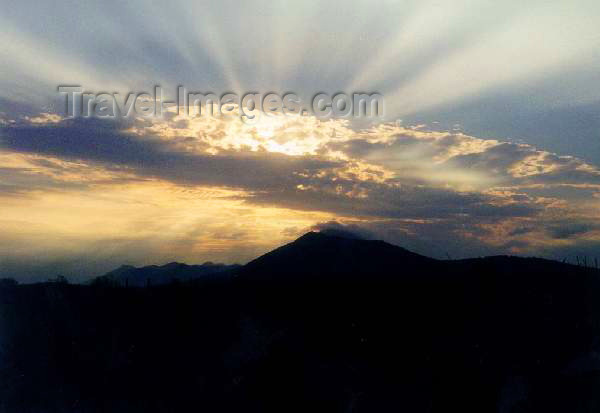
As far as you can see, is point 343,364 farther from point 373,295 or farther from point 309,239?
point 309,239

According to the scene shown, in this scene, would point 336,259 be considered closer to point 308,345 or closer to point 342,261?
point 342,261

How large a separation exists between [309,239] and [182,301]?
3897 centimetres

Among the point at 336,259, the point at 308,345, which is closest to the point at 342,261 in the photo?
the point at 336,259

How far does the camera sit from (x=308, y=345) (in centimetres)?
2989

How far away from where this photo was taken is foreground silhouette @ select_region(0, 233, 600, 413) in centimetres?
2694

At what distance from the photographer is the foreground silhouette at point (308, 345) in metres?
26.9

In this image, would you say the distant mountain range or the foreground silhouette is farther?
the distant mountain range

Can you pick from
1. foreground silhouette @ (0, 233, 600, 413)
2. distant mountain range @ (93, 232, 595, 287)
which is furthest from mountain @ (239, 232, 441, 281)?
foreground silhouette @ (0, 233, 600, 413)

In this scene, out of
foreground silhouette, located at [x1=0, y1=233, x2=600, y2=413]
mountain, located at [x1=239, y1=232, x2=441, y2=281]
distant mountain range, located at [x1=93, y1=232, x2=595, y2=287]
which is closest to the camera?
foreground silhouette, located at [x1=0, y1=233, x2=600, y2=413]

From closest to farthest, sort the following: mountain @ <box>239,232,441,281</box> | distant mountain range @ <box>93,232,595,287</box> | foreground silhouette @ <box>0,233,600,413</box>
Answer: foreground silhouette @ <box>0,233,600,413</box> < distant mountain range @ <box>93,232,595,287</box> < mountain @ <box>239,232,441,281</box>

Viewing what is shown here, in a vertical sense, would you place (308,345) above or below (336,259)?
below

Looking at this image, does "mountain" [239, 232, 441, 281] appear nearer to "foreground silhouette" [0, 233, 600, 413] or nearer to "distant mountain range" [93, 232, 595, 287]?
"distant mountain range" [93, 232, 595, 287]

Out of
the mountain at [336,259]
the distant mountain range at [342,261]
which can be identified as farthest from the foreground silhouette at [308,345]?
the mountain at [336,259]

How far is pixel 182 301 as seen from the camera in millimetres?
34875
